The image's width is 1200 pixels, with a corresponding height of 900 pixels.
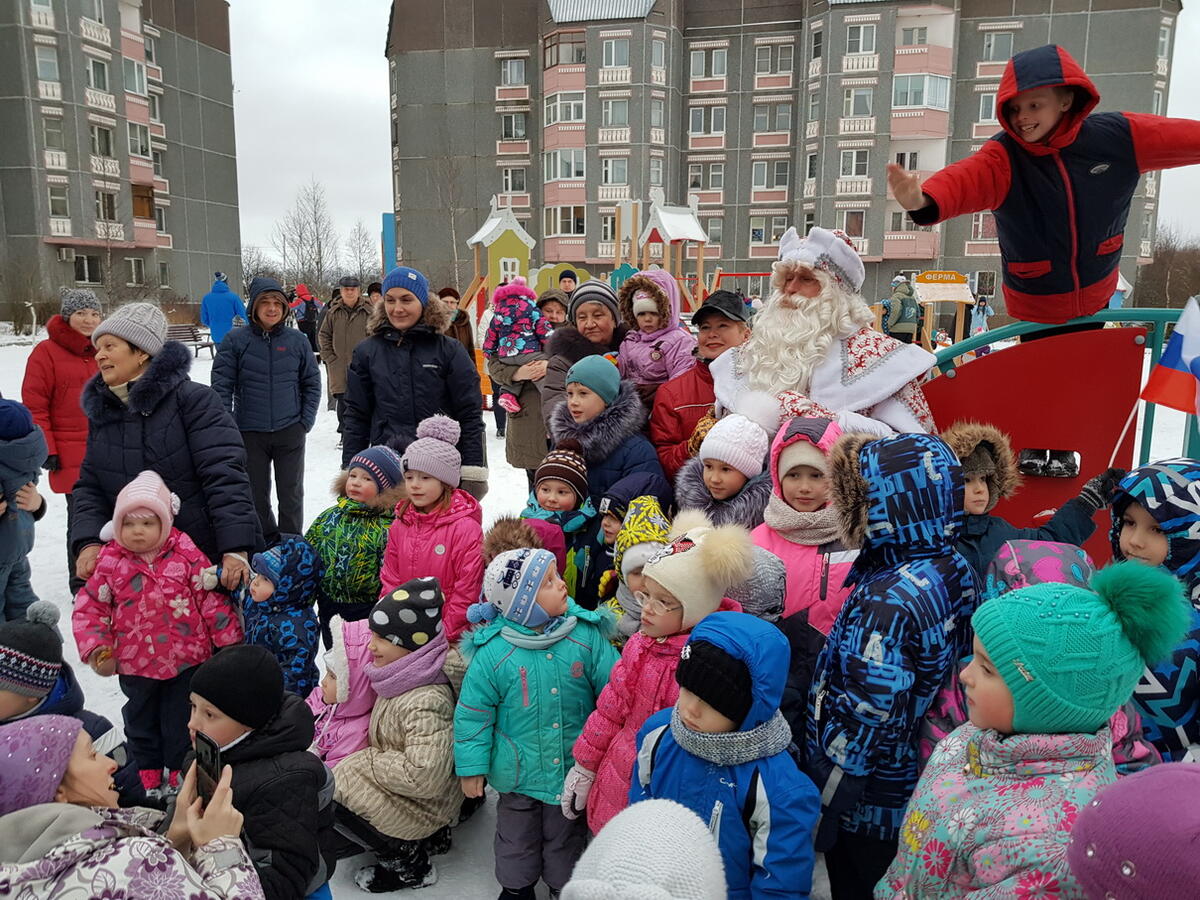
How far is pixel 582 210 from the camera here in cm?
3469

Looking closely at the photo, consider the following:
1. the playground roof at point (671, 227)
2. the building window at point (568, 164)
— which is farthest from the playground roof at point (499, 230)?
the building window at point (568, 164)

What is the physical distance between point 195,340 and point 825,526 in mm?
21650

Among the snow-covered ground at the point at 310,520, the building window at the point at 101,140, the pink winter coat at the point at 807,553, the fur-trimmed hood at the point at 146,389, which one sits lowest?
the snow-covered ground at the point at 310,520

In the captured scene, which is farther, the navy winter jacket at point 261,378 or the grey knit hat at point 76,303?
the navy winter jacket at point 261,378

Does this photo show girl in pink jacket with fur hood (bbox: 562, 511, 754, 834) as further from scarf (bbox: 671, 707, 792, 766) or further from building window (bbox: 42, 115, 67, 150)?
building window (bbox: 42, 115, 67, 150)

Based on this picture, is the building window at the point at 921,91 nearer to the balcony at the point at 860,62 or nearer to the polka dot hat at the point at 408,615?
the balcony at the point at 860,62

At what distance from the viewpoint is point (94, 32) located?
30.8 metres

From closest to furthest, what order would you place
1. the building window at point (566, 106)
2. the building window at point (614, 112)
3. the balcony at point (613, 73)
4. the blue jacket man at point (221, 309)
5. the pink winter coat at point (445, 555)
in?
the pink winter coat at point (445, 555)
the blue jacket man at point (221, 309)
the balcony at point (613, 73)
the building window at point (614, 112)
the building window at point (566, 106)

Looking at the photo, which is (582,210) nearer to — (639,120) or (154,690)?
(639,120)

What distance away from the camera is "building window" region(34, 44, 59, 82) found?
98.1 ft

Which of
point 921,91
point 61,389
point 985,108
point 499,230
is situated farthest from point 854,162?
point 61,389

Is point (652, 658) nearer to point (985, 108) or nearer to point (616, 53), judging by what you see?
point (616, 53)

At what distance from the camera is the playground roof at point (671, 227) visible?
19281 mm

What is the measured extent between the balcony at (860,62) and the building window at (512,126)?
533 inches
